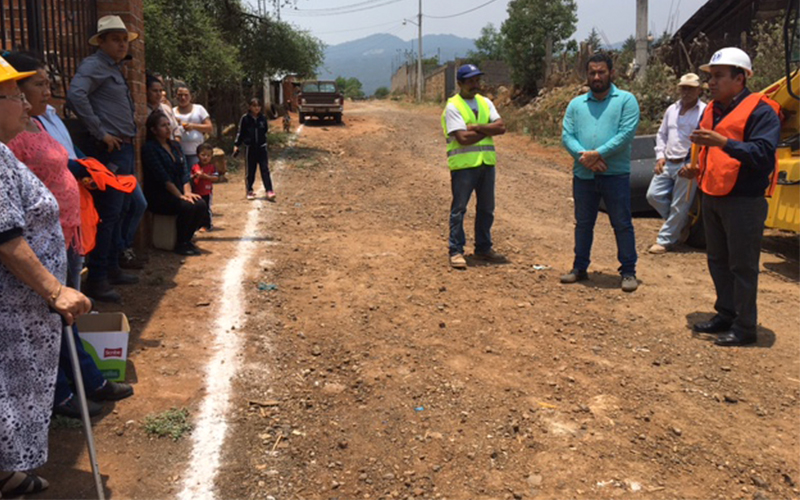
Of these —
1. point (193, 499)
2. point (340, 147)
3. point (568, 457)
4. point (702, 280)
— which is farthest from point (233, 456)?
point (340, 147)

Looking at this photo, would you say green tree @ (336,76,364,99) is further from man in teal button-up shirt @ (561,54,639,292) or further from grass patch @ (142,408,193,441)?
grass patch @ (142,408,193,441)

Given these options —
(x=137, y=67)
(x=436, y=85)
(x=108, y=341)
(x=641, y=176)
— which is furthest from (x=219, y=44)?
(x=436, y=85)

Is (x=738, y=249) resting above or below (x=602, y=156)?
below

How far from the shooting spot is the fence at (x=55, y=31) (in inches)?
201

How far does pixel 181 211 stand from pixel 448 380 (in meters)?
3.71

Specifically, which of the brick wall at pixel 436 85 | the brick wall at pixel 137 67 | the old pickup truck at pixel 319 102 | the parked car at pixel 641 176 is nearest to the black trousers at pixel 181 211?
the brick wall at pixel 137 67

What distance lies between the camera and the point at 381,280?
245 inches

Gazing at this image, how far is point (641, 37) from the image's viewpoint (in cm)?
1598

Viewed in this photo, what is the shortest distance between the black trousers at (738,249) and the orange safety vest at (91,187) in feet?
13.9

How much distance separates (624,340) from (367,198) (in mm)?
6301

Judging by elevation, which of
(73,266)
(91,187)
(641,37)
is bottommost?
(73,266)

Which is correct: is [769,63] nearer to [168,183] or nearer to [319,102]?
[168,183]

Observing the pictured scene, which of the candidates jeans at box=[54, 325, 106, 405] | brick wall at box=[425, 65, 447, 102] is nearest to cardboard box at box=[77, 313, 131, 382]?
jeans at box=[54, 325, 106, 405]

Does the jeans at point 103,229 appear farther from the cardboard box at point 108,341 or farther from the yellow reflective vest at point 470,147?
the yellow reflective vest at point 470,147
